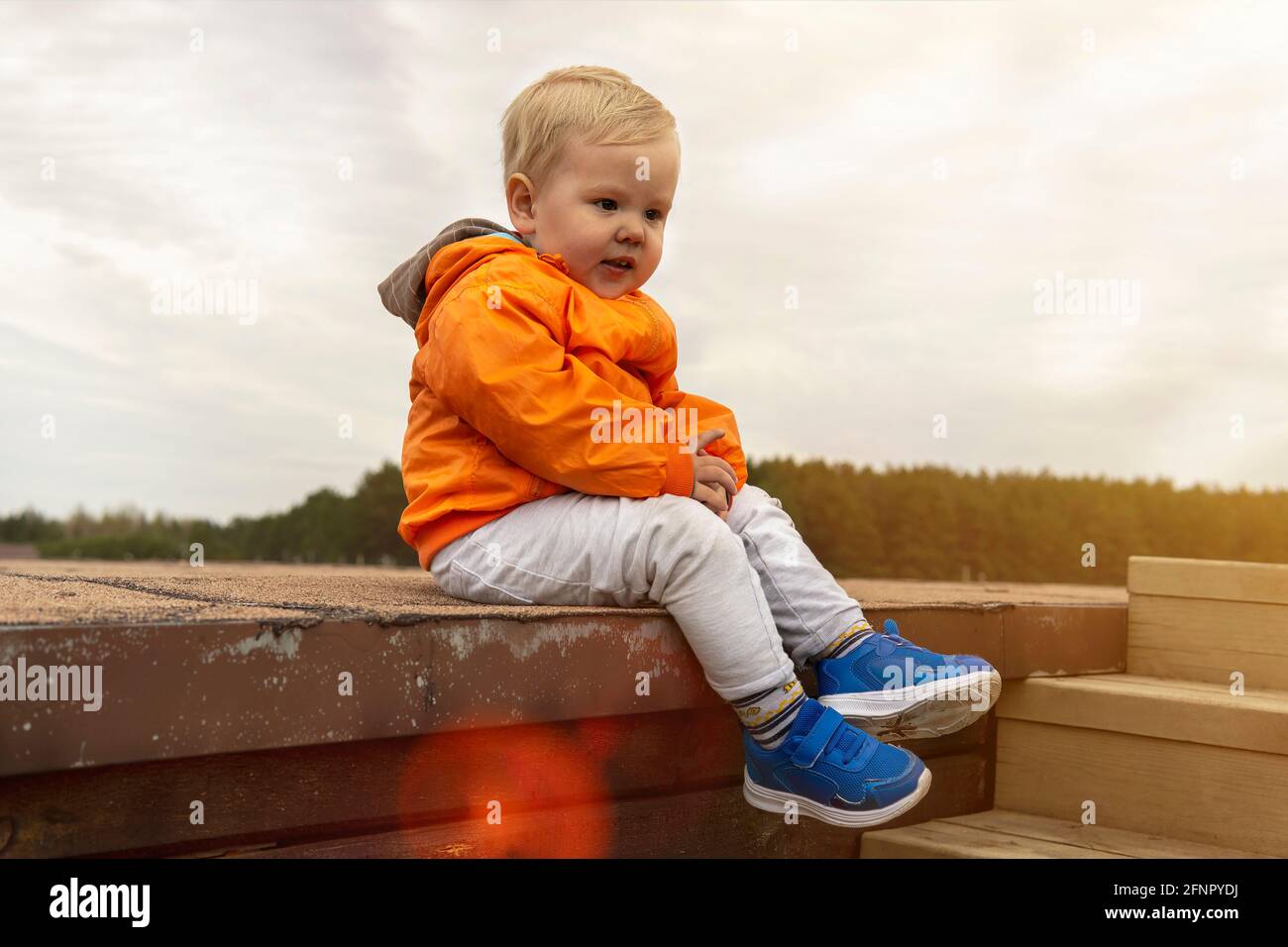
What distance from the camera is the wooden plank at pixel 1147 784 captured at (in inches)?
85.9

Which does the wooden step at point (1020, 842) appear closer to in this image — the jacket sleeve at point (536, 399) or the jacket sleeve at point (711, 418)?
the jacket sleeve at point (711, 418)

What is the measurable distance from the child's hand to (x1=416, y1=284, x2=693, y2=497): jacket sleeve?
6 cm

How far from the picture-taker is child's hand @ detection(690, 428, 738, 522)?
6.13 ft

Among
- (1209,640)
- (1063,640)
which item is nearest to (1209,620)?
(1209,640)

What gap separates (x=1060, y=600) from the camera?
284cm

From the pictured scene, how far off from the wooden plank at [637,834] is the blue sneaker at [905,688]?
0.32m

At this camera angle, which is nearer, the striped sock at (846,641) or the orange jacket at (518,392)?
the orange jacket at (518,392)

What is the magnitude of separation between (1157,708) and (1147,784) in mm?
158

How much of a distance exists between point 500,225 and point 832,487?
13165 mm

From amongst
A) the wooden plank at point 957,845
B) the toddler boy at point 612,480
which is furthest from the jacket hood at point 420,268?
the wooden plank at point 957,845

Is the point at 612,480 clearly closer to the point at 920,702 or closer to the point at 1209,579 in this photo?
the point at 920,702
